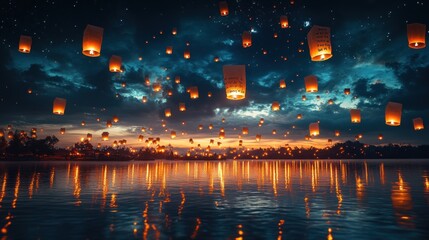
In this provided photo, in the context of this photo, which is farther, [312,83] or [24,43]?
[312,83]

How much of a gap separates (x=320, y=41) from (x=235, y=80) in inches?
138

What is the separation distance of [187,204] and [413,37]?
11104 mm

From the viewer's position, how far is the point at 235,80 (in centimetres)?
1242

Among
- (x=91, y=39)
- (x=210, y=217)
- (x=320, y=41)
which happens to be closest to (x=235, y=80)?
(x=320, y=41)

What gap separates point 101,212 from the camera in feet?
36.1

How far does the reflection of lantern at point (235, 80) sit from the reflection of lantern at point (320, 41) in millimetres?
2910

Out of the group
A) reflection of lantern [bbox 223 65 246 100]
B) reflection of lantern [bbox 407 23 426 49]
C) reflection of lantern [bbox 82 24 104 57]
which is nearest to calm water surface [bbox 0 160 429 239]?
reflection of lantern [bbox 223 65 246 100]

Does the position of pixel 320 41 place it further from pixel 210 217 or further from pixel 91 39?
pixel 91 39

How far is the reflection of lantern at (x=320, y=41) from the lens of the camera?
39.6 ft

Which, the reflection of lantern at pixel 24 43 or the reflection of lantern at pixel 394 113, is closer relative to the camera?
the reflection of lantern at pixel 394 113

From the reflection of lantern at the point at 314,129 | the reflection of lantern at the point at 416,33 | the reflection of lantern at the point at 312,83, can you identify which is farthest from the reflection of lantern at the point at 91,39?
the reflection of lantern at the point at 314,129

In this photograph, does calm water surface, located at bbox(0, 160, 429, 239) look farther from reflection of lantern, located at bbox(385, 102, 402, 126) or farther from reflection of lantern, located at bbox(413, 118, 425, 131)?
reflection of lantern, located at bbox(413, 118, 425, 131)

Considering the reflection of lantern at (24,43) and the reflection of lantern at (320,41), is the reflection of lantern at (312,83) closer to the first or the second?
the reflection of lantern at (320,41)

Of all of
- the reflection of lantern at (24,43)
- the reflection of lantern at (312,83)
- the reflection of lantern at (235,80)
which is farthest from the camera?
the reflection of lantern at (312,83)
